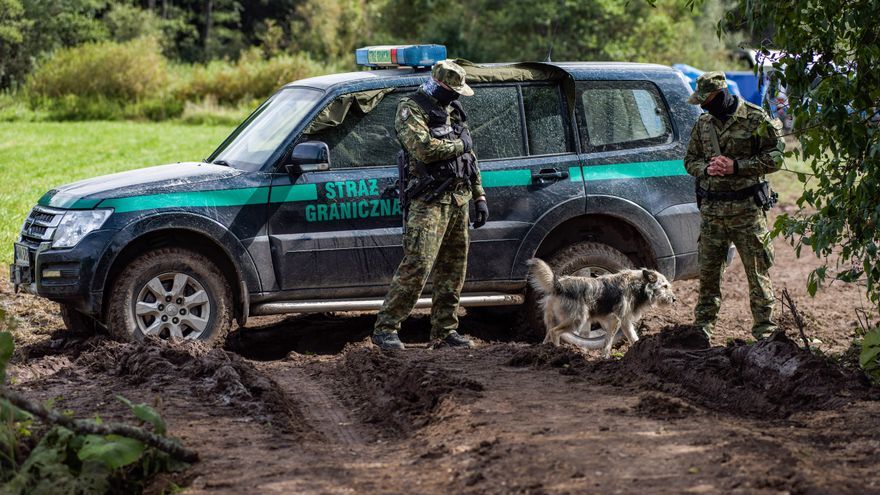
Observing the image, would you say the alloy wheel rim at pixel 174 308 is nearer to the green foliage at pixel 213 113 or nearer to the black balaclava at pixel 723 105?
the black balaclava at pixel 723 105

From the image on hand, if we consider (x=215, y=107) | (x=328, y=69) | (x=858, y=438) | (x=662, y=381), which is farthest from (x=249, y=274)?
(x=328, y=69)

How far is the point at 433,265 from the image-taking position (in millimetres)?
7953

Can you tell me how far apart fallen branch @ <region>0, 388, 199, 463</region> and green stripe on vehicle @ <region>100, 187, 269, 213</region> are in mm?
2775

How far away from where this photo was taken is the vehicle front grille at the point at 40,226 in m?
7.52

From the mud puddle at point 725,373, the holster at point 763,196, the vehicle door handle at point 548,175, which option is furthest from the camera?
the vehicle door handle at point 548,175

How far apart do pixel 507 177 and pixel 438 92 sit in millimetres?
981

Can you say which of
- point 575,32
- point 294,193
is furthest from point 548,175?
point 575,32

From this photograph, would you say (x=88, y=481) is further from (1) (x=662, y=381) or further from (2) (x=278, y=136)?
(2) (x=278, y=136)

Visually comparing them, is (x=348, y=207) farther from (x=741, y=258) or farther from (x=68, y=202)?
(x=741, y=258)

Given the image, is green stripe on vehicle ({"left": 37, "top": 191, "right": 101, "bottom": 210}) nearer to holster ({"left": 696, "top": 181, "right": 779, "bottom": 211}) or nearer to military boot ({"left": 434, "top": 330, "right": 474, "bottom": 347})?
military boot ({"left": 434, "top": 330, "right": 474, "bottom": 347})

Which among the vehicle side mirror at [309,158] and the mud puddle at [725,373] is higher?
the vehicle side mirror at [309,158]

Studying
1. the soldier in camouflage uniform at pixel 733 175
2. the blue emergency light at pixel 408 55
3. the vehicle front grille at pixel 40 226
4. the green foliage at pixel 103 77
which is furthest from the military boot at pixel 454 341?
the green foliage at pixel 103 77

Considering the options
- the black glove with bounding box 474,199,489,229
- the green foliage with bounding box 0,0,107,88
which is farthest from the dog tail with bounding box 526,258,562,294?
the green foliage with bounding box 0,0,107,88

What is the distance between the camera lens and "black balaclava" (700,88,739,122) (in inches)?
308
